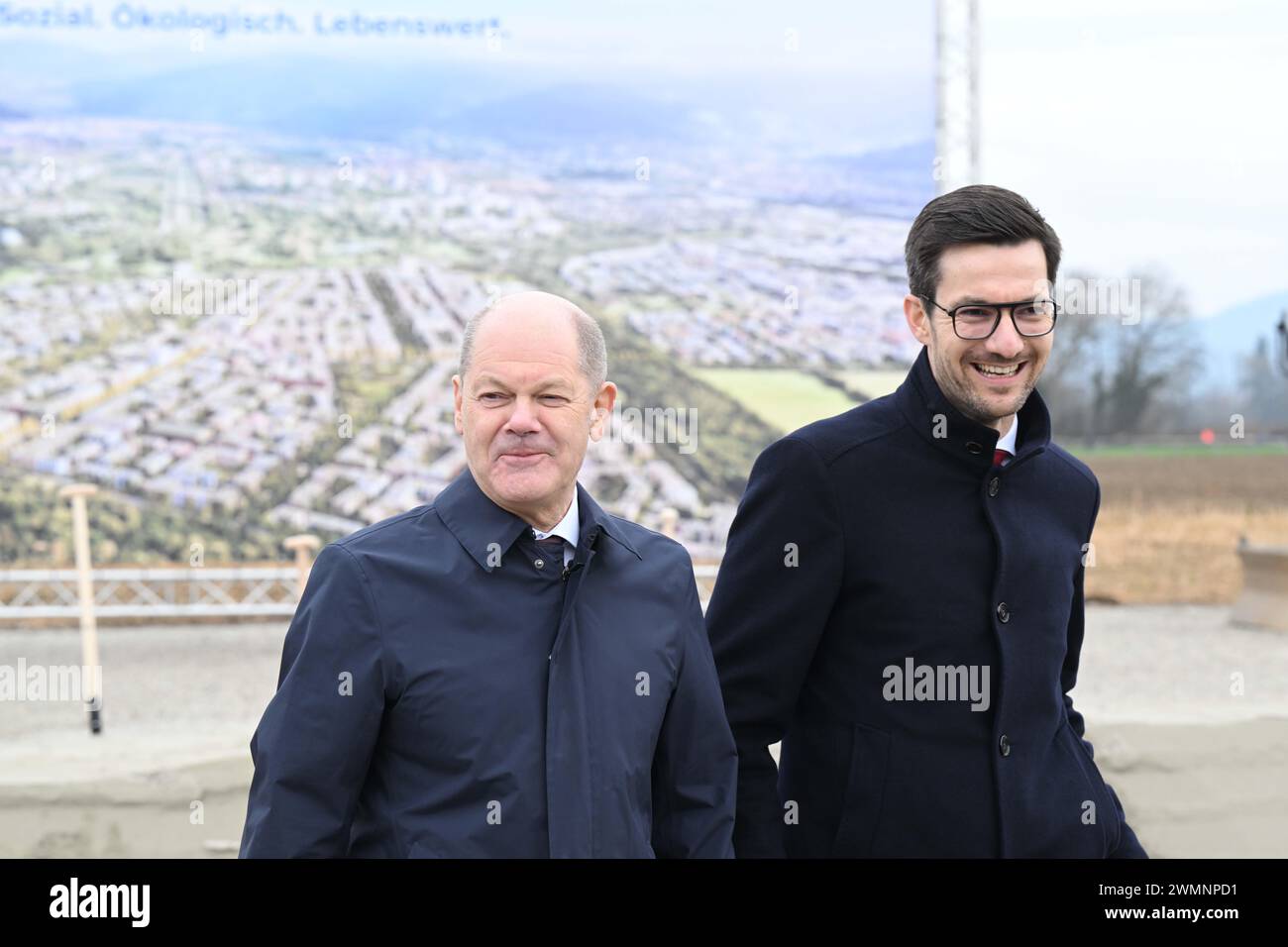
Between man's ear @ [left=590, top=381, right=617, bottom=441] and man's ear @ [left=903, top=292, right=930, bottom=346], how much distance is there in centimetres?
44

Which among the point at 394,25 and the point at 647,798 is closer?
the point at 647,798

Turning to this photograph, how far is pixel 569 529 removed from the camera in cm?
179

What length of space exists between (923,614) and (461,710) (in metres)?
0.69

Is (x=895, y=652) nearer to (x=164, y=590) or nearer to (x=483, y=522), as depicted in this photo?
(x=483, y=522)

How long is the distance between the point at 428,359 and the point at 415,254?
0.93m

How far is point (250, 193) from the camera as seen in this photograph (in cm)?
1150

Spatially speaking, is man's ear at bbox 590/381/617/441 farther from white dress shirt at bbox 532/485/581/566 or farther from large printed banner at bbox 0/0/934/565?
large printed banner at bbox 0/0/934/565

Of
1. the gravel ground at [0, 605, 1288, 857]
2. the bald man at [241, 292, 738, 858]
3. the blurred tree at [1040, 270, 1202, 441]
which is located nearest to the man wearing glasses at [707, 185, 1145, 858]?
the bald man at [241, 292, 738, 858]

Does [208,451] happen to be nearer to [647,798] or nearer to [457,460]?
[457,460]

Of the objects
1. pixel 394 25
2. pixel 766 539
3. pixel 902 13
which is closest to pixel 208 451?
pixel 394 25

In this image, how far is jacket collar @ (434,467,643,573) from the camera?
171 centimetres

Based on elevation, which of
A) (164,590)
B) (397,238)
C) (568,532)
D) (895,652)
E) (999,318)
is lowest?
(164,590)

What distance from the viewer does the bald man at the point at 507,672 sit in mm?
1600

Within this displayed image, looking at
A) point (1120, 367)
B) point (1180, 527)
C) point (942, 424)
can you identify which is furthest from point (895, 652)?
point (1120, 367)
